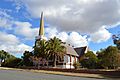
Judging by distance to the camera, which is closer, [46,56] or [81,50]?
[46,56]

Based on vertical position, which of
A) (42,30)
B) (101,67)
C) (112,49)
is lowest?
(101,67)

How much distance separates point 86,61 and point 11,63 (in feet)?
103

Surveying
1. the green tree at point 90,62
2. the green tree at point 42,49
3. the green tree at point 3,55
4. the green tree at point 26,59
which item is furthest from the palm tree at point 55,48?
the green tree at point 3,55

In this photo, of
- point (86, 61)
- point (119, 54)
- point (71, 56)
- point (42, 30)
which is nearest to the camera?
point (119, 54)

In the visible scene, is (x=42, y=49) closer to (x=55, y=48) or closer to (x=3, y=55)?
(x=55, y=48)

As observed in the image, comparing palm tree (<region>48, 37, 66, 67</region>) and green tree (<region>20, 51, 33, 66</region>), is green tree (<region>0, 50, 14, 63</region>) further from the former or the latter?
palm tree (<region>48, 37, 66, 67</region>)

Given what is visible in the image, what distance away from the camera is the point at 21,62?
93.8 metres

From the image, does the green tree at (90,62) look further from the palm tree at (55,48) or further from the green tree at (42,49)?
the green tree at (42,49)

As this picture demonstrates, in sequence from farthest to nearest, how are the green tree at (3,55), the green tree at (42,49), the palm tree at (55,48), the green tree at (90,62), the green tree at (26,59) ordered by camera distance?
the green tree at (3,55), the green tree at (26,59), the green tree at (90,62), the green tree at (42,49), the palm tree at (55,48)

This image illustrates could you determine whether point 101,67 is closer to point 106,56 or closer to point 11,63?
point 106,56

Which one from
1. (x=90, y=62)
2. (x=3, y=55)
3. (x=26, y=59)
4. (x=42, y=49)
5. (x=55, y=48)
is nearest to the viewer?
(x=55, y=48)

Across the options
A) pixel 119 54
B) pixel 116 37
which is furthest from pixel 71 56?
pixel 116 37

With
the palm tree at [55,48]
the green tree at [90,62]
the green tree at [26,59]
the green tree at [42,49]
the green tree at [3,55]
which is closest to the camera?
the palm tree at [55,48]

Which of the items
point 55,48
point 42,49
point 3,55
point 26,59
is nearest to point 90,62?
point 55,48
